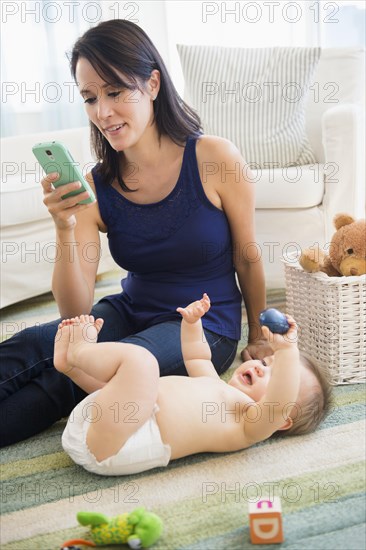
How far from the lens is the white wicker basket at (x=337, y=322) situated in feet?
5.24

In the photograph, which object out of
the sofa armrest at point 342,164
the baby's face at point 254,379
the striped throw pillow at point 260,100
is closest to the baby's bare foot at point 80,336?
the baby's face at point 254,379

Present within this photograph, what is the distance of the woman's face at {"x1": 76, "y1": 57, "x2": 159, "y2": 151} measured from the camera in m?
1.50

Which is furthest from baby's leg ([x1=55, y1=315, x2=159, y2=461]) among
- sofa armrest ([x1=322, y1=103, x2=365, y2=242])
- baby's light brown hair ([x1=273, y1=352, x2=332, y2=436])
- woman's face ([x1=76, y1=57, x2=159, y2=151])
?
sofa armrest ([x1=322, y1=103, x2=365, y2=242])

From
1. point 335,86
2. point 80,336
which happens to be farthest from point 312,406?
point 335,86

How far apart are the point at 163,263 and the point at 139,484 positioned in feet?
1.85

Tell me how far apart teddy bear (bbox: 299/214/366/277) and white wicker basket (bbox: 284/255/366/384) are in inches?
1.3

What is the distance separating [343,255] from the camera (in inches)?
64.9

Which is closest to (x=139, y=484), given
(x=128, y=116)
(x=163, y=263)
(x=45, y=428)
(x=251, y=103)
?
(x=45, y=428)

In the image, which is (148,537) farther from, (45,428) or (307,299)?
(307,299)

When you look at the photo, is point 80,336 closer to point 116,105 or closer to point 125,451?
point 125,451

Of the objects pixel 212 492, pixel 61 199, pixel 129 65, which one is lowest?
pixel 212 492

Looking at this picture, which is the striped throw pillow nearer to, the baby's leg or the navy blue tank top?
the navy blue tank top

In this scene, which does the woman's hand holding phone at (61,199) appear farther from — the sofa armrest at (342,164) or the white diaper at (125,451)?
the sofa armrest at (342,164)

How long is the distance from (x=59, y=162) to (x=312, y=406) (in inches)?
26.6
